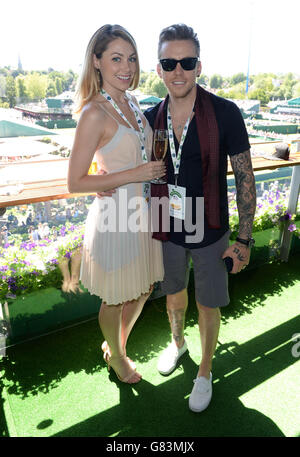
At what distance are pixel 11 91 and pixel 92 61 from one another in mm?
1379

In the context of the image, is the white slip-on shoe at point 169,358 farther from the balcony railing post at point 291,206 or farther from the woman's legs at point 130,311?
the balcony railing post at point 291,206

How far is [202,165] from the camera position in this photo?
1538 millimetres

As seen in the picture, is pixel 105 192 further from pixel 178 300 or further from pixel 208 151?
pixel 178 300

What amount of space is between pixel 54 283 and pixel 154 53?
1.71 meters

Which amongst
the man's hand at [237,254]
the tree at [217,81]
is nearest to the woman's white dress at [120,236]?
the man's hand at [237,254]

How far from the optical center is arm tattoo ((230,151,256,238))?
5.14 ft

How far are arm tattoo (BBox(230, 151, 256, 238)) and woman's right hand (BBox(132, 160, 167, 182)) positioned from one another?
0.38 m

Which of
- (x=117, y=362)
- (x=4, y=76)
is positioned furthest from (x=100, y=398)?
(x=4, y=76)

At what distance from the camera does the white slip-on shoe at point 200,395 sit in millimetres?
1861

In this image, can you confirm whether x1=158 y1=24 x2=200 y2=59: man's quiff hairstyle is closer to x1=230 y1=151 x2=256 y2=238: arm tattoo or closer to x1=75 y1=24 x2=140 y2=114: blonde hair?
x1=75 y1=24 x2=140 y2=114: blonde hair

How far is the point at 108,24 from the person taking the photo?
1457 millimetres

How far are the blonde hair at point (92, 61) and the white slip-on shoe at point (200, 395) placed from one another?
1.65 meters

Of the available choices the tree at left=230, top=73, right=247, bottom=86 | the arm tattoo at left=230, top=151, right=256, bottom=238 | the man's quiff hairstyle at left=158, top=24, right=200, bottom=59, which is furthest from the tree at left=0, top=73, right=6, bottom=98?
Answer: the tree at left=230, top=73, right=247, bottom=86

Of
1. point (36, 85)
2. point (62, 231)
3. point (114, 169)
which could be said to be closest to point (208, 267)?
point (114, 169)
